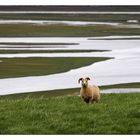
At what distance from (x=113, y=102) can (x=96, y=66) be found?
30336mm

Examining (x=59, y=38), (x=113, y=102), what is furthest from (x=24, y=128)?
(x=59, y=38)

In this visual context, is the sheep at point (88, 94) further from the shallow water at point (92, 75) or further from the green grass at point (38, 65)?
the green grass at point (38, 65)

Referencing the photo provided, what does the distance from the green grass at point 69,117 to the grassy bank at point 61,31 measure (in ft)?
229

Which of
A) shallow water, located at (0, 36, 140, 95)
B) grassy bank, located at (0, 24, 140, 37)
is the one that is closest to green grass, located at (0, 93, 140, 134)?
shallow water, located at (0, 36, 140, 95)

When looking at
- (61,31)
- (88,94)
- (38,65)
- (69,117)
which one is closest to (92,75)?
(38,65)

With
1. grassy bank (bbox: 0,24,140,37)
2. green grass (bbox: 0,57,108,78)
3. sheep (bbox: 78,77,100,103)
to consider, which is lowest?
grassy bank (bbox: 0,24,140,37)

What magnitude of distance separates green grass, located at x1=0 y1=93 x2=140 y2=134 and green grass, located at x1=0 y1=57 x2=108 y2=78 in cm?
2455

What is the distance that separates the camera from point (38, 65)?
45.5 meters

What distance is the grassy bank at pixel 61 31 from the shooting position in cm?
8625

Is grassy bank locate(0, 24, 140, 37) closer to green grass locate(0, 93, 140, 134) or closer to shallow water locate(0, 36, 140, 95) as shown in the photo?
shallow water locate(0, 36, 140, 95)

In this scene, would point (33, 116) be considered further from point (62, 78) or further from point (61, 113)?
point (62, 78)

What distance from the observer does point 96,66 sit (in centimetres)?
4547

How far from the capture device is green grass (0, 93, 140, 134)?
36.3 feet

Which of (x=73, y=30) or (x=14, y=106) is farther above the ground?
(x=14, y=106)
